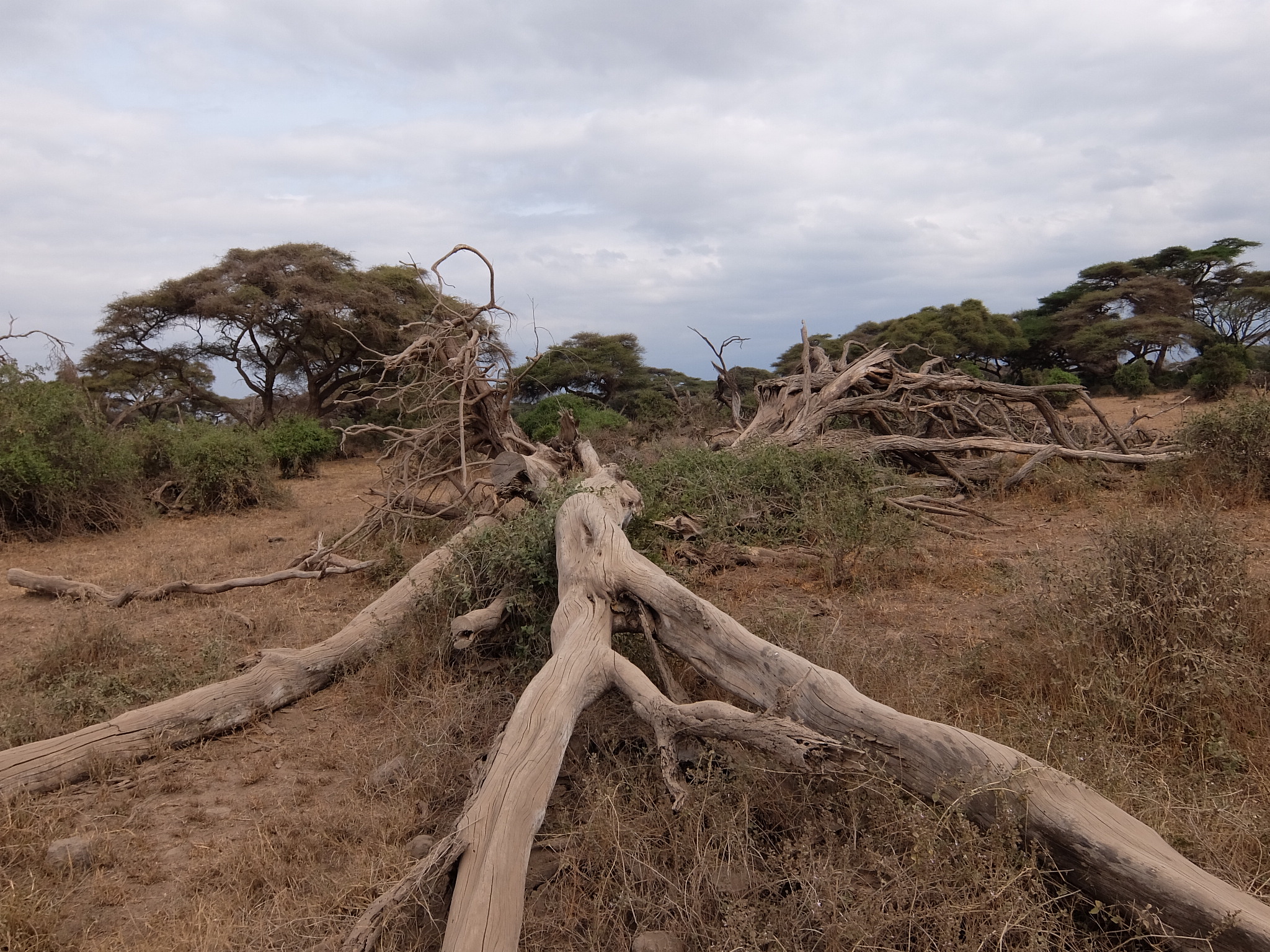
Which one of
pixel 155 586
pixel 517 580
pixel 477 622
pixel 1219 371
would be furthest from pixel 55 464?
pixel 1219 371

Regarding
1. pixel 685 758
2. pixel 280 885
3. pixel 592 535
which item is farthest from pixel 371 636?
pixel 685 758

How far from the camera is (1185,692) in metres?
3.04

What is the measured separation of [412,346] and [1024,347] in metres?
20.0

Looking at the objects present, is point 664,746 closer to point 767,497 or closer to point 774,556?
point 774,556

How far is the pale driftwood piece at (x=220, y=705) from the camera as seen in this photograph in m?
3.30

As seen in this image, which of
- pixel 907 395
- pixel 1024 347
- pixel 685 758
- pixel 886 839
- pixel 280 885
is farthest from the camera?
pixel 1024 347

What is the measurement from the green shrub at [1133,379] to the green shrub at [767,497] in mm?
16378

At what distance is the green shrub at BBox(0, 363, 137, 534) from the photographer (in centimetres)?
806

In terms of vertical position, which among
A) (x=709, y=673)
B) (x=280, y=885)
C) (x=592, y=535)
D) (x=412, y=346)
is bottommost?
(x=280, y=885)

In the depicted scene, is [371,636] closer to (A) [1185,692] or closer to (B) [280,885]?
(B) [280,885]

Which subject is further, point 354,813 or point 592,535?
point 592,535

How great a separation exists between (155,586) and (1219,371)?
20.8 meters

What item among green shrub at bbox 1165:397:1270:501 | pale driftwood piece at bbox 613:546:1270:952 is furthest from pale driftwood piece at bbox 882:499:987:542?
pale driftwood piece at bbox 613:546:1270:952

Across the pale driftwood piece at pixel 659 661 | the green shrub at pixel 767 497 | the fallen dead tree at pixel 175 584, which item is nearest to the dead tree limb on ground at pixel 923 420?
the green shrub at pixel 767 497
